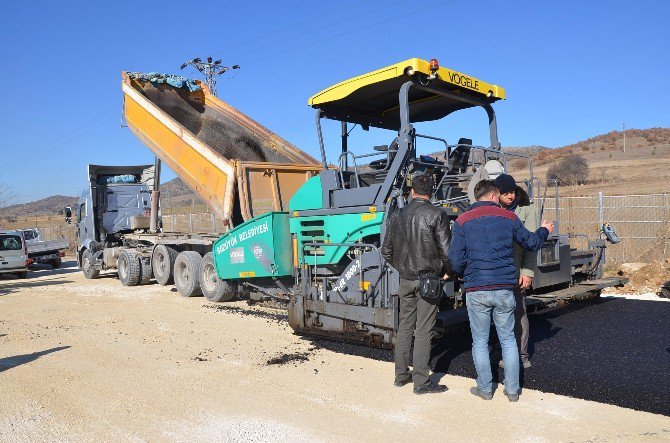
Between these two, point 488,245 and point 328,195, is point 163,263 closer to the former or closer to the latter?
point 328,195

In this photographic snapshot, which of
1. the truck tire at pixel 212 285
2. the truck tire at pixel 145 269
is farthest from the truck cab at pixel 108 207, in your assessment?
the truck tire at pixel 212 285

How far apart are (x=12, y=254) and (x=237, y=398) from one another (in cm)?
1420

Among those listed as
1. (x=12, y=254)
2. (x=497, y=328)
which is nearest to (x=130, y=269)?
(x=12, y=254)

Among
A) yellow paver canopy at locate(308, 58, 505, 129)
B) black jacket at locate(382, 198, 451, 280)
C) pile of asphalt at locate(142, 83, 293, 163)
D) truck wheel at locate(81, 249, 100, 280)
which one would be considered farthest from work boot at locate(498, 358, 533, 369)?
truck wheel at locate(81, 249, 100, 280)

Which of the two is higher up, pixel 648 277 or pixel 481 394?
pixel 648 277

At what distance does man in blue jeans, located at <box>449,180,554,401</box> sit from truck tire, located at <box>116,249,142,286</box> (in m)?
9.82

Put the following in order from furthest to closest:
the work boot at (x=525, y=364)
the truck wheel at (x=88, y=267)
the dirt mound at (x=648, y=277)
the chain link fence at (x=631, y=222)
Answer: the truck wheel at (x=88, y=267), the chain link fence at (x=631, y=222), the dirt mound at (x=648, y=277), the work boot at (x=525, y=364)

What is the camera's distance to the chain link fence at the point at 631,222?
1296cm

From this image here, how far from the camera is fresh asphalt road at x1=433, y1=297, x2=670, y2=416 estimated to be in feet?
15.0

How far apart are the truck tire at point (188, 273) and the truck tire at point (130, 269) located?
2088mm

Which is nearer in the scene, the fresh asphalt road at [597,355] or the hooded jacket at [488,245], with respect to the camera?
the hooded jacket at [488,245]

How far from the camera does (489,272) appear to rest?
426 centimetres

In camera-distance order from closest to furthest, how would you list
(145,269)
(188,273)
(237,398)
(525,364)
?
1. (237,398)
2. (525,364)
3. (188,273)
4. (145,269)

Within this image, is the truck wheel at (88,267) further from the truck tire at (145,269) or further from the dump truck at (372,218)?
the dump truck at (372,218)
